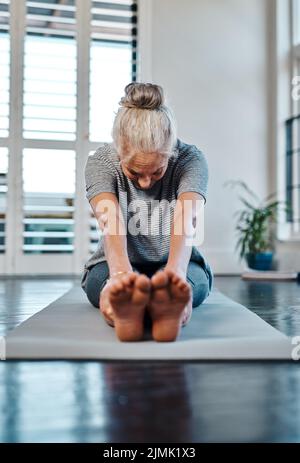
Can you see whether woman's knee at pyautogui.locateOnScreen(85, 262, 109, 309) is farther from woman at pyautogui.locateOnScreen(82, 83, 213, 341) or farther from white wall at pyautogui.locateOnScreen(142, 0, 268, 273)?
white wall at pyautogui.locateOnScreen(142, 0, 268, 273)

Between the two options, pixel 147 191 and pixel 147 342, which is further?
pixel 147 191

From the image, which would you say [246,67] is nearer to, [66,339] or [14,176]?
[14,176]

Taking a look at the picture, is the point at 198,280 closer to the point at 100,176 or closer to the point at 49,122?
the point at 100,176

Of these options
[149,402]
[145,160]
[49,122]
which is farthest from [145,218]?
[49,122]

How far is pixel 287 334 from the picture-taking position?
123 cm

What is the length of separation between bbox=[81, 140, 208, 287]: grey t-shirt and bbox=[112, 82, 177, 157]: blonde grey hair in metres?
0.18

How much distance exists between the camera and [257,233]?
3.55 metres

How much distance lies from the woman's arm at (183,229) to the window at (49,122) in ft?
7.76

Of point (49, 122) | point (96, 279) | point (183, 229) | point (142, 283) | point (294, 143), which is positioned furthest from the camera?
point (294, 143)

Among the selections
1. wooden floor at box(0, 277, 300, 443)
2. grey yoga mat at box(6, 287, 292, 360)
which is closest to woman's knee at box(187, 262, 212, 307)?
grey yoga mat at box(6, 287, 292, 360)

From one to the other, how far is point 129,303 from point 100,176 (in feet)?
1.71
